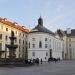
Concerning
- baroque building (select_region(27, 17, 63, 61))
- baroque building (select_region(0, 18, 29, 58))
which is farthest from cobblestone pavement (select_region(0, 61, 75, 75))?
baroque building (select_region(27, 17, 63, 61))

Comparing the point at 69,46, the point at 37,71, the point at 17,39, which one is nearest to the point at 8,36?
the point at 17,39

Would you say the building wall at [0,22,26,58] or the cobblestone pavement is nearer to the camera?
the cobblestone pavement

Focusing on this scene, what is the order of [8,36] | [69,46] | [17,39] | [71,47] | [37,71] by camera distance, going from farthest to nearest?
1. [69,46]
2. [71,47]
3. [17,39]
4. [8,36]
5. [37,71]

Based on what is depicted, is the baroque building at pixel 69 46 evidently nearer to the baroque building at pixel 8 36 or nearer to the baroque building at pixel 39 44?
the baroque building at pixel 39 44

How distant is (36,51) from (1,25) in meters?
25.3

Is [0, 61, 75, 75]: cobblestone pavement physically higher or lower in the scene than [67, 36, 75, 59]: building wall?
lower

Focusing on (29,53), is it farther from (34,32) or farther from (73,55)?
(73,55)

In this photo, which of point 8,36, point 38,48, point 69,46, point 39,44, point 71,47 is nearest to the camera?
point 8,36

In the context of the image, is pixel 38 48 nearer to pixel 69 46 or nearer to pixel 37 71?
pixel 69 46

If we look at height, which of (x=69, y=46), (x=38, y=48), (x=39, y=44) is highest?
(x=69, y=46)

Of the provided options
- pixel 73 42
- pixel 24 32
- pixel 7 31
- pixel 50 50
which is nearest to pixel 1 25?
pixel 7 31

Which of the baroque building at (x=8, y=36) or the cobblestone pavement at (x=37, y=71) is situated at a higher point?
the baroque building at (x=8, y=36)

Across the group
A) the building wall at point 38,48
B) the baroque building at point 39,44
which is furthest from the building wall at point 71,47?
the building wall at point 38,48

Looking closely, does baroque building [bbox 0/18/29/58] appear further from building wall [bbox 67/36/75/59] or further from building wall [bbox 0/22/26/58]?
building wall [bbox 67/36/75/59]
